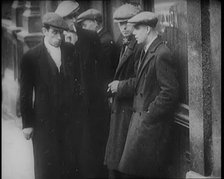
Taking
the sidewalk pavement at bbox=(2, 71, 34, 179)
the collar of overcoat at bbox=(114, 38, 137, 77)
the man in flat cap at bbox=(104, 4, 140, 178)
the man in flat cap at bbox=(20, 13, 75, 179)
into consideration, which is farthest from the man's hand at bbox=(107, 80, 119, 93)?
the sidewalk pavement at bbox=(2, 71, 34, 179)

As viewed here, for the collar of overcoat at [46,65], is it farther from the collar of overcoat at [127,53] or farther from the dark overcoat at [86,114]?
the collar of overcoat at [127,53]

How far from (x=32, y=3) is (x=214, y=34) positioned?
445 centimetres

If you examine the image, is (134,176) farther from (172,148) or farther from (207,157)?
(207,157)

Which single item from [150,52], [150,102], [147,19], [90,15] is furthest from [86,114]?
[147,19]

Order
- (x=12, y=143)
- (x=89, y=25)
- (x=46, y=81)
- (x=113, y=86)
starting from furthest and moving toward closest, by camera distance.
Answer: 1. (x=12, y=143)
2. (x=89, y=25)
3. (x=46, y=81)
4. (x=113, y=86)

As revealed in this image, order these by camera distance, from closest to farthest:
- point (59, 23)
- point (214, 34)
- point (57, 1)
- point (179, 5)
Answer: point (214, 34) < point (179, 5) < point (59, 23) < point (57, 1)

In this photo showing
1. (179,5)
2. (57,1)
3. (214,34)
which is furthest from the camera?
(57,1)

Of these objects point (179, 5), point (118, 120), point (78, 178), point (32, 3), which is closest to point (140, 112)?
point (118, 120)

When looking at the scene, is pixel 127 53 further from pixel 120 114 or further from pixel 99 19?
pixel 99 19

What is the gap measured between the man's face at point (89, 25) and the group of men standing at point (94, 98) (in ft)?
0.04

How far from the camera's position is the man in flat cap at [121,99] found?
6.06 m

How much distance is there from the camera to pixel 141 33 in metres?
5.75

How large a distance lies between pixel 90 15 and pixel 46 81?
1013 millimetres

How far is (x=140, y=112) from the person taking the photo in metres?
5.88
